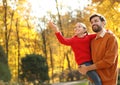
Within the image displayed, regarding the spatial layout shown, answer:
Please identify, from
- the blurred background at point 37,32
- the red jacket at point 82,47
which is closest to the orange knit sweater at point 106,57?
the red jacket at point 82,47

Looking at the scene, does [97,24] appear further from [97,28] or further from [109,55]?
[109,55]

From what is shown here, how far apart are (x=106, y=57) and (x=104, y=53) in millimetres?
45

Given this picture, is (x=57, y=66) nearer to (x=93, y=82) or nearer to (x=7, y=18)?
(x=7, y=18)

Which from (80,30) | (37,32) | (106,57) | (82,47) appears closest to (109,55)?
(106,57)

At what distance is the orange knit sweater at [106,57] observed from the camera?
10.2 ft

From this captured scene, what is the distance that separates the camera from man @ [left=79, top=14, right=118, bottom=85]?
3117 millimetres

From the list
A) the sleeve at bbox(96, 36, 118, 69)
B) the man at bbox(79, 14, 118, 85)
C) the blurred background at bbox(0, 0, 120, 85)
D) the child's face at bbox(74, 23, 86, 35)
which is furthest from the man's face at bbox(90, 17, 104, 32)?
the blurred background at bbox(0, 0, 120, 85)

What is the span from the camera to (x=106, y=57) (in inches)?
123

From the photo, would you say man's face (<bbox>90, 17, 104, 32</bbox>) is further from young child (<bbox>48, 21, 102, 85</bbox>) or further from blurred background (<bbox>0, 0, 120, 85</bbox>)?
blurred background (<bbox>0, 0, 120, 85</bbox>)

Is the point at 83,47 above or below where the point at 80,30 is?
below

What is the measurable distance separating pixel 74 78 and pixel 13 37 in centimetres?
1025

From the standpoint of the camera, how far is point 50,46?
37.9 metres

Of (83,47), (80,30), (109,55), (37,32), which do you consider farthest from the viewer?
(37,32)

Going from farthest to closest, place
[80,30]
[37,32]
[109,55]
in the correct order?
[37,32] < [80,30] < [109,55]
